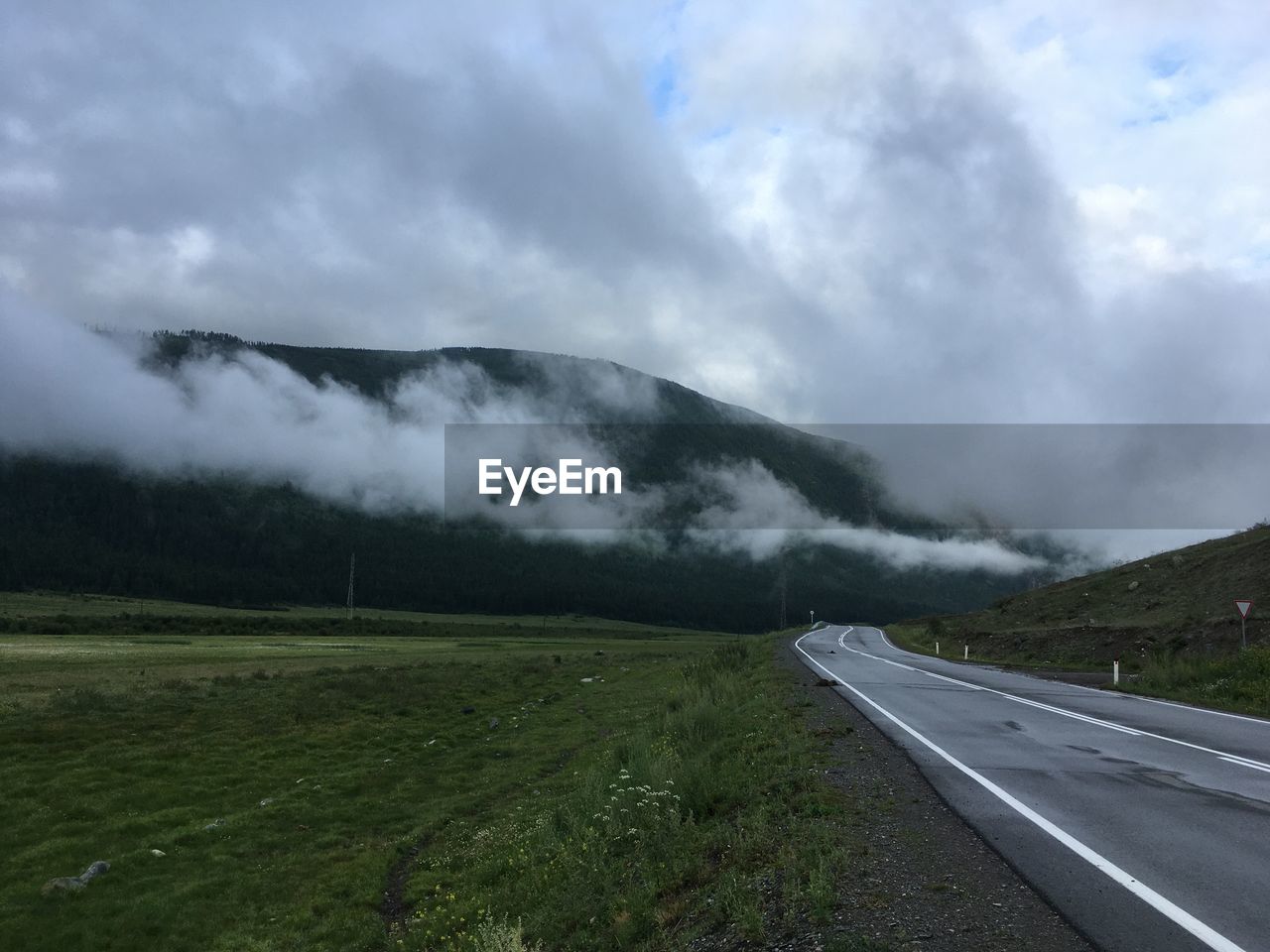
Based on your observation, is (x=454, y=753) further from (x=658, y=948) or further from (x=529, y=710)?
(x=658, y=948)

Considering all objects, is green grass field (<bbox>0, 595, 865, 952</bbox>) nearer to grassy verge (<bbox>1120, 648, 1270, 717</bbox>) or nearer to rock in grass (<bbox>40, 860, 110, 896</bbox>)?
rock in grass (<bbox>40, 860, 110, 896</bbox>)

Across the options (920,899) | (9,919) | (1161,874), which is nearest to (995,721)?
(1161,874)

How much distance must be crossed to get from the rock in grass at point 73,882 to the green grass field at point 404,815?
0.20 meters

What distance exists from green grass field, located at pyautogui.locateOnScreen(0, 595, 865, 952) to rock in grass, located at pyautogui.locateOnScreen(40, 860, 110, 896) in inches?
7.7

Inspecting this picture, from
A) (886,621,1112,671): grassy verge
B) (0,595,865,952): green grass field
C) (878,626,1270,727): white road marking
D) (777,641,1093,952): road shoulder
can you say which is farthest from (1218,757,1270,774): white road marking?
(886,621,1112,671): grassy verge

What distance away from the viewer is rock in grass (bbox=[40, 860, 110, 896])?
15.0 metres

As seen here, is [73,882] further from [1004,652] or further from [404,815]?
[1004,652]

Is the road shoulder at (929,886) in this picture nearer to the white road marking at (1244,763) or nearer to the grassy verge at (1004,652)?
the white road marking at (1244,763)

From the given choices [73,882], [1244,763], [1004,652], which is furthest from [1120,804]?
[1004,652]

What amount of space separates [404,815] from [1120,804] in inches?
641

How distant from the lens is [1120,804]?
9.91m

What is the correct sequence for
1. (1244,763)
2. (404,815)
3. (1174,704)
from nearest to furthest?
1. (1244,763)
2. (404,815)
3. (1174,704)

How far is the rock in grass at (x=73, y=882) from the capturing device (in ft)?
49.4

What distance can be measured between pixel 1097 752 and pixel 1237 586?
3454 cm
